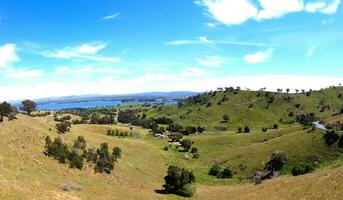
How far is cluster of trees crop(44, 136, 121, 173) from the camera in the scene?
74488mm

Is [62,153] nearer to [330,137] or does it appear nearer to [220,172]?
[220,172]

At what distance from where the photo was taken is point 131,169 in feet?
305

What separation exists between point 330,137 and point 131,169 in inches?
2229

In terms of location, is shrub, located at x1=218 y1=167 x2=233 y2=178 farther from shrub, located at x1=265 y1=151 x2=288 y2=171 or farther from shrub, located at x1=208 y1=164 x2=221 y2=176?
shrub, located at x1=265 y1=151 x2=288 y2=171

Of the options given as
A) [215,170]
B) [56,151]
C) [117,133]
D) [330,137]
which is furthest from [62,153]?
[117,133]

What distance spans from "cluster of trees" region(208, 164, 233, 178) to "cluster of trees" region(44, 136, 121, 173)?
28281 mm

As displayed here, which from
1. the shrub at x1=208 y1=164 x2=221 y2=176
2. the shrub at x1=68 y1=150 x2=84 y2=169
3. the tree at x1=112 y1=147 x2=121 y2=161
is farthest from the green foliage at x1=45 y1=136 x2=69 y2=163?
the shrub at x1=208 y1=164 x2=221 y2=176

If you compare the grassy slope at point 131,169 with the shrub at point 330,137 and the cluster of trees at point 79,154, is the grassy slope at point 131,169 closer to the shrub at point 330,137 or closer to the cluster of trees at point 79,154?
the shrub at point 330,137

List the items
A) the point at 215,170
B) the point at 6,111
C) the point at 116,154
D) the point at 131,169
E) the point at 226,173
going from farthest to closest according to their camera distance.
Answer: the point at 215,170 < the point at 226,173 < the point at 116,154 < the point at 131,169 < the point at 6,111

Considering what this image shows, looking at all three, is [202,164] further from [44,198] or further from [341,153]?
[44,198]

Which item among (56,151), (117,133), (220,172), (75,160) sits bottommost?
(220,172)

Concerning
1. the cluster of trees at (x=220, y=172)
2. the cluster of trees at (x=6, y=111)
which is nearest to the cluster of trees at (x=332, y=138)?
the cluster of trees at (x=220, y=172)

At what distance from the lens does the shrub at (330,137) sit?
108 m

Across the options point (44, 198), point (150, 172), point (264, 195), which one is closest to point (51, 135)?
point (150, 172)
